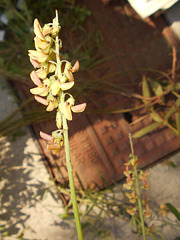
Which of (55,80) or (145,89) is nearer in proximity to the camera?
(55,80)

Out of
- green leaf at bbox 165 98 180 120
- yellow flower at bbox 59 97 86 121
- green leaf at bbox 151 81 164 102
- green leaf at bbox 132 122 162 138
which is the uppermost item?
green leaf at bbox 151 81 164 102

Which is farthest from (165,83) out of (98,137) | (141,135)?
(98,137)

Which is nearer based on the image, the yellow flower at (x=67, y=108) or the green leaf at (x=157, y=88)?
the yellow flower at (x=67, y=108)

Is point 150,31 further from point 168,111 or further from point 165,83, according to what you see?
point 168,111

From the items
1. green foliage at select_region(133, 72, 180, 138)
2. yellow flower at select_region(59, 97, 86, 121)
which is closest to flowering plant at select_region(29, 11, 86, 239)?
yellow flower at select_region(59, 97, 86, 121)

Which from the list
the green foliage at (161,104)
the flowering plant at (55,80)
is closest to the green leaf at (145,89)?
the green foliage at (161,104)

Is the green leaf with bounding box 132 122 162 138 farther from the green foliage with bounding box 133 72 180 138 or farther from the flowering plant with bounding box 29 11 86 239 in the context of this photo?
the flowering plant with bounding box 29 11 86 239

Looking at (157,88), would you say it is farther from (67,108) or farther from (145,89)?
(67,108)

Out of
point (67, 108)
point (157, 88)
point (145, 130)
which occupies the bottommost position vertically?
point (67, 108)

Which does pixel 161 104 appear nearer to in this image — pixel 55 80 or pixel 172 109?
pixel 172 109

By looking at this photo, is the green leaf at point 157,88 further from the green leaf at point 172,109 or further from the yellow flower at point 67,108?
the yellow flower at point 67,108

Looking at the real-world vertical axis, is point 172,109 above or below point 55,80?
above

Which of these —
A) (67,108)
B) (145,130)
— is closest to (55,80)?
(67,108)
